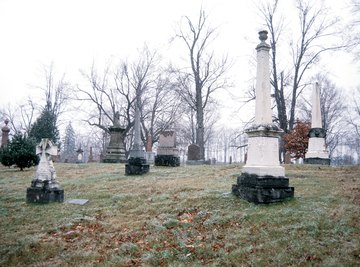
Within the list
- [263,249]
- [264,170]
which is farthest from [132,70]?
[263,249]

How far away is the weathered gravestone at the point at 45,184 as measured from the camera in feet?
28.3

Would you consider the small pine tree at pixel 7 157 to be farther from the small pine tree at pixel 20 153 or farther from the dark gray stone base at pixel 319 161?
the dark gray stone base at pixel 319 161

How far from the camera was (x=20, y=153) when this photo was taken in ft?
57.3

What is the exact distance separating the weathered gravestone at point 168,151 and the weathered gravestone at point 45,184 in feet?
28.2

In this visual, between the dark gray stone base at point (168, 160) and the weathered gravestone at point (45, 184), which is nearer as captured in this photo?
the weathered gravestone at point (45, 184)

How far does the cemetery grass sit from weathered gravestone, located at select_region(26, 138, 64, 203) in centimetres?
32

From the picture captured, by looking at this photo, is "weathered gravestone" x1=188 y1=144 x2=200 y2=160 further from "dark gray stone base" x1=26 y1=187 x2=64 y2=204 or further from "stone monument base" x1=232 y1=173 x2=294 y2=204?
"stone monument base" x1=232 y1=173 x2=294 y2=204

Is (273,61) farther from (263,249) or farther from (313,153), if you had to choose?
(263,249)

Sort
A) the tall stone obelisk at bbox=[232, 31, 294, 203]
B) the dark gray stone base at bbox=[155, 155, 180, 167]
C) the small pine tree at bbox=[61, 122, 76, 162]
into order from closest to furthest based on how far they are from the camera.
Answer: the tall stone obelisk at bbox=[232, 31, 294, 203] → the dark gray stone base at bbox=[155, 155, 180, 167] → the small pine tree at bbox=[61, 122, 76, 162]

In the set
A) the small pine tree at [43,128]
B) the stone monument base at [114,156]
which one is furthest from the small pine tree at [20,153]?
the small pine tree at [43,128]

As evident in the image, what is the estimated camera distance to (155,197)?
831 centimetres

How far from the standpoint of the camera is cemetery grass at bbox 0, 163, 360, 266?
4535 millimetres

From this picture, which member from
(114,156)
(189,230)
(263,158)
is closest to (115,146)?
(114,156)

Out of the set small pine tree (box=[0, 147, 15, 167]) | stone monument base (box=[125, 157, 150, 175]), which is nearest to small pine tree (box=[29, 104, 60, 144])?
small pine tree (box=[0, 147, 15, 167])
